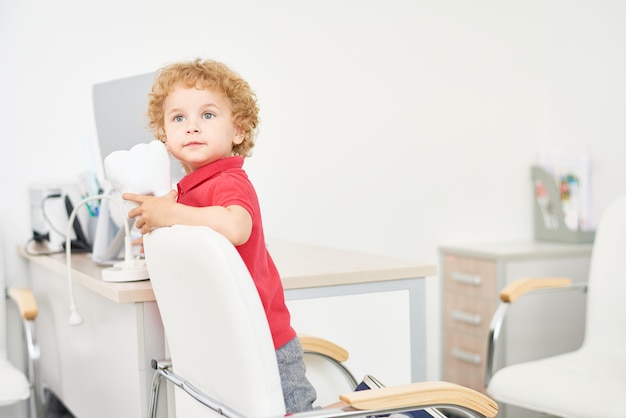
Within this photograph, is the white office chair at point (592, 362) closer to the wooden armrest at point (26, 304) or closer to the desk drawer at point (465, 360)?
the desk drawer at point (465, 360)

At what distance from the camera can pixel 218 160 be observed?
150cm

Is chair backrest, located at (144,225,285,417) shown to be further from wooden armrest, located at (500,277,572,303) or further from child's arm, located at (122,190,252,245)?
wooden armrest, located at (500,277,572,303)

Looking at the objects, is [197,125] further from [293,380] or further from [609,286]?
[609,286]

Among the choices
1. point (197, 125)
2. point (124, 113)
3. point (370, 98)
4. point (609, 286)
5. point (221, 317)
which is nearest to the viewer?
point (221, 317)

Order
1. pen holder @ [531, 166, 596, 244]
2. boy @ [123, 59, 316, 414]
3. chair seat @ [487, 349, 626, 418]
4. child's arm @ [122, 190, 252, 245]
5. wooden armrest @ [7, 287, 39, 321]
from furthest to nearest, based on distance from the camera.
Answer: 1. pen holder @ [531, 166, 596, 244]
2. wooden armrest @ [7, 287, 39, 321]
3. chair seat @ [487, 349, 626, 418]
4. boy @ [123, 59, 316, 414]
5. child's arm @ [122, 190, 252, 245]

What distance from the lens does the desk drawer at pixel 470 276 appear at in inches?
125

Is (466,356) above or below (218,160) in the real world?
below

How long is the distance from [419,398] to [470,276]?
2041 mm

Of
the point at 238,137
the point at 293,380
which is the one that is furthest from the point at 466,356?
the point at 238,137

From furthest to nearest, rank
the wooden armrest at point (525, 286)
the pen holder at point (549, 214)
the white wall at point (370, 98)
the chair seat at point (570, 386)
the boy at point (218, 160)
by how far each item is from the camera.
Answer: the pen holder at point (549, 214) < the white wall at point (370, 98) < the wooden armrest at point (525, 286) < the chair seat at point (570, 386) < the boy at point (218, 160)

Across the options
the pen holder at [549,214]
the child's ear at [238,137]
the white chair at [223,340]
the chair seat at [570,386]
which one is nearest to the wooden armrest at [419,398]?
the white chair at [223,340]

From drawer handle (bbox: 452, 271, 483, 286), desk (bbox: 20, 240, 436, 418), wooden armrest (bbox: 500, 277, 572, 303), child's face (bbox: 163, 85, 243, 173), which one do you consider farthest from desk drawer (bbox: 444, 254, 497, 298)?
child's face (bbox: 163, 85, 243, 173)

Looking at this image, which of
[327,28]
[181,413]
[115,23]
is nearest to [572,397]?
[181,413]

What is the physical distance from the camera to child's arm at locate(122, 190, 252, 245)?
1.34 m
